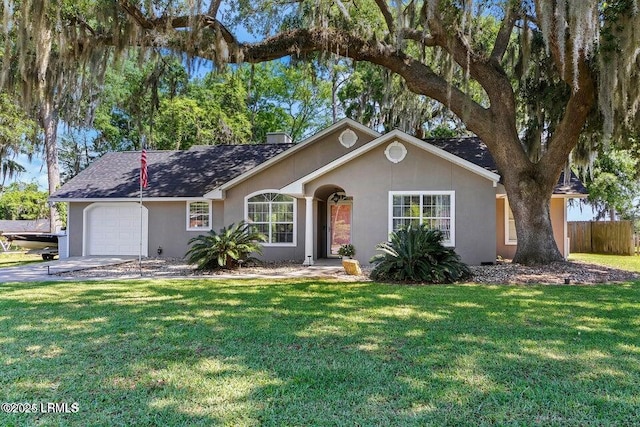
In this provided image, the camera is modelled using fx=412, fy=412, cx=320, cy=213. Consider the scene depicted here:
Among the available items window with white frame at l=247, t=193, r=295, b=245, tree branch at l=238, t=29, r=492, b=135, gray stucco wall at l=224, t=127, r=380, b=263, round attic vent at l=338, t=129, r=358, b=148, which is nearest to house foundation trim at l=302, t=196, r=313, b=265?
gray stucco wall at l=224, t=127, r=380, b=263

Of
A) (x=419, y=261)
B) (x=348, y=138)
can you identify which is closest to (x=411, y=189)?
(x=348, y=138)

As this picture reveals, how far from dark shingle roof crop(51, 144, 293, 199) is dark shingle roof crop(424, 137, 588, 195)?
6480 millimetres

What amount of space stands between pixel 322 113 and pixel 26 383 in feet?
93.0

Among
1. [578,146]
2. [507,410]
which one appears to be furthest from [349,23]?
[507,410]

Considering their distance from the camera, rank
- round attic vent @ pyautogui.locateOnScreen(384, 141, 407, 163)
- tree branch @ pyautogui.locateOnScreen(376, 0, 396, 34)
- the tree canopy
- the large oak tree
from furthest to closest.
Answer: the tree canopy → round attic vent @ pyautogui.locateOnScreen(384, 141, 407, 163) → tree branch @ pyautogui.locateOnScreen(376, 0, 396, 34) → the large oak tree

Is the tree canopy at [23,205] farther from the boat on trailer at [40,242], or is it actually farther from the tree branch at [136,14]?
the tree branch at [136,14]

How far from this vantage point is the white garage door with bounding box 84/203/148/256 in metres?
16.0

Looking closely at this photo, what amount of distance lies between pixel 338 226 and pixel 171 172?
7.14 m

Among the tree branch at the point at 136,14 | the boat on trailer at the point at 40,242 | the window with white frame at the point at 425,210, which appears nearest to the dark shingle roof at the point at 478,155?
the window with white frame at the point at 425,210

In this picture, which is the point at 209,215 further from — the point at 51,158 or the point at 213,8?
the point at 51,158

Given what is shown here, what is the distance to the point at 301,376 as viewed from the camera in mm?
3438

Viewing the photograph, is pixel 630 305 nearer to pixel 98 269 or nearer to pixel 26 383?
pixel 26 383

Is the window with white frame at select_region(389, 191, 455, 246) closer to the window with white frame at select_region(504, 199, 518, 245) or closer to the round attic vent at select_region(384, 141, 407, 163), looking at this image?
the round attic vent at select_region(384, 141, 407, 163)

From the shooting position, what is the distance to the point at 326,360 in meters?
3.82
